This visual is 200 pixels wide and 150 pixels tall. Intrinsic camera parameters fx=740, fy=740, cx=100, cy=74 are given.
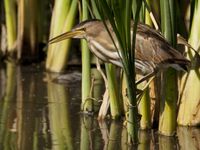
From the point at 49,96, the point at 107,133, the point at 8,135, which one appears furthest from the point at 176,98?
the point at 49,96

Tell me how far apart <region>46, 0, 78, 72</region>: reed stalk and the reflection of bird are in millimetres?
1305

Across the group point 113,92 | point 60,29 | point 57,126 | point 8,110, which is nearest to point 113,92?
point 113,92

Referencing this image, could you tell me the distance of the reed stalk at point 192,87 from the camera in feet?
13.4

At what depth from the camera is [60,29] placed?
5684 millimetres

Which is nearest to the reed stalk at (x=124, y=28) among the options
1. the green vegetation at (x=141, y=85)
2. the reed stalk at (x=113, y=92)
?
the green vegetation at (x=141, y=85)

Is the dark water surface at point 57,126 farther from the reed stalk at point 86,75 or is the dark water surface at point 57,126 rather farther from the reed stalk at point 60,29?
the reed stalk at point 60,29

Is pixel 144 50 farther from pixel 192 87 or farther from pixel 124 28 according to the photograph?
pixel 124 28

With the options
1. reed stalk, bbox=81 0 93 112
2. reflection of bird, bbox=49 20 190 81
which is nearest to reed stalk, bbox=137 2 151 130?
reflection of bird, bbox=49 20 190 81

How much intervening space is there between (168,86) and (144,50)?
23cm

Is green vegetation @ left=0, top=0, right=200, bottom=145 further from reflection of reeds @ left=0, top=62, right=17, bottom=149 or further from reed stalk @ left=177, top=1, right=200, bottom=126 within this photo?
reflection of reeds @ left=0, top=62, right=17, bottom=149

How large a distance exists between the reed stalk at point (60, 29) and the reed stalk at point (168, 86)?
1.50 metres

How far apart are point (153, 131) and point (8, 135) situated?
82 cm

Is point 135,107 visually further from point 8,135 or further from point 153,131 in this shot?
point 8,135

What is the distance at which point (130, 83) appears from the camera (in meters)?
3.52
